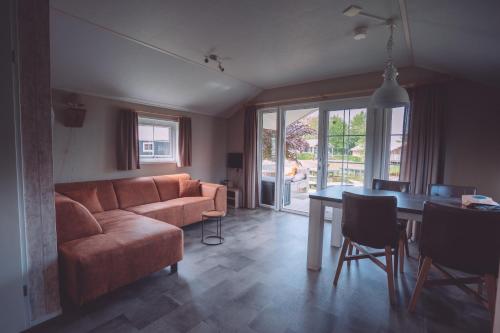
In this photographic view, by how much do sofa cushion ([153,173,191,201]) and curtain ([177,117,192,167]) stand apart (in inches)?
14.8

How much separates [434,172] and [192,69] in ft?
12.4

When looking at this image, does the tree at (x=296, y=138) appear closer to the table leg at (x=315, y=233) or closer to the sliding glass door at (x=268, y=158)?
the sliding glass door at (x=268, y=158)

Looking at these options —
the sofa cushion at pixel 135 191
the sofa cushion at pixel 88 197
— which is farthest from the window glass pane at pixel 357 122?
the sofa cushion at pixel 88 197

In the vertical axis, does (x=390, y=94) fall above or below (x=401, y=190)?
above

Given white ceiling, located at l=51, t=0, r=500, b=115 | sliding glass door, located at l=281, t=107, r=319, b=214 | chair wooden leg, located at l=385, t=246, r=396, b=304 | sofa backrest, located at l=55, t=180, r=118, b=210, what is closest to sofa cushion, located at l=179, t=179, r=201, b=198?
sofa backrest, located at l=55, t=180, r=118, b=210

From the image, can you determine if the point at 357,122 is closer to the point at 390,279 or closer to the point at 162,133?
the point at 390,279

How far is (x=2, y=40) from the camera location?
1.48 metres

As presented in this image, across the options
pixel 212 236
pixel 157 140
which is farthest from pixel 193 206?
pixel 157 140

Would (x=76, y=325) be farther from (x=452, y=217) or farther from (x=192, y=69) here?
(x=192, y=69)

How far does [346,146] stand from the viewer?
4156 millimetres

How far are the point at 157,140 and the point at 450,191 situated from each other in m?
4.51

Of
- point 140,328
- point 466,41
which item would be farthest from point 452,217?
point 140,328

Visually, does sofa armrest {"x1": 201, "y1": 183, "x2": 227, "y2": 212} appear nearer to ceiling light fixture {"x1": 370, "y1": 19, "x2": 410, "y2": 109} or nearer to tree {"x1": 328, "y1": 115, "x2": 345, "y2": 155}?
tree {"x1": 328, "y1": 115, "x2": 345, "y2": 155}

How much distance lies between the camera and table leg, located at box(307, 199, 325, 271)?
8.39 feet
